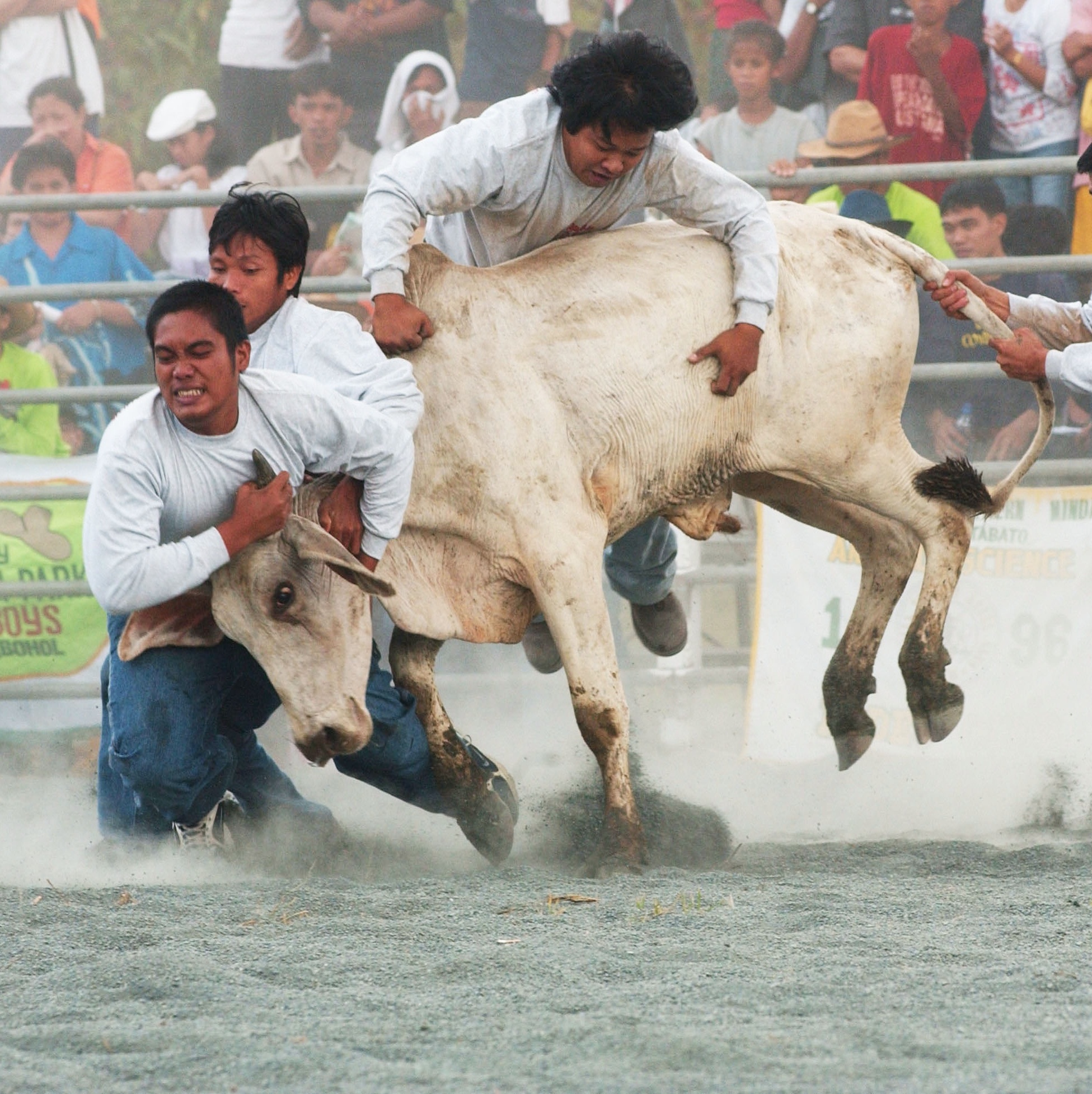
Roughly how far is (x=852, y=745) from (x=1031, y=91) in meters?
3.14

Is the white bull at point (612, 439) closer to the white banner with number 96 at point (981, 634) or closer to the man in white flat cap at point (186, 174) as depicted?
the white banner with number 96 at point (981, 634)

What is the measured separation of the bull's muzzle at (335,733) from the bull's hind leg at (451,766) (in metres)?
0.54

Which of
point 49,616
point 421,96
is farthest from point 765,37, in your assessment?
point 49,616

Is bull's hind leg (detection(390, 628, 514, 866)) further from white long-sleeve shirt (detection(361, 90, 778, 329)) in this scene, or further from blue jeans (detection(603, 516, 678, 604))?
blue jeans (detection(603, 516, 678, 604))

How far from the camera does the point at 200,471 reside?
3066mm

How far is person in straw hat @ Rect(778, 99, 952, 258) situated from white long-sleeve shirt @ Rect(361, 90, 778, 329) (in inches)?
94.6

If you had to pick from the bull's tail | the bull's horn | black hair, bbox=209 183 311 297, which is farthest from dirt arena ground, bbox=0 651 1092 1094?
black hair, bbox=209 183 311 297

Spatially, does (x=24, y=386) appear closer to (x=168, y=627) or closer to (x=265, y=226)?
(x=265, y=226)

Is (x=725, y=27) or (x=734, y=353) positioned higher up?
(x=725, y=27)

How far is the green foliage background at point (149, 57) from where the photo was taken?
704cm

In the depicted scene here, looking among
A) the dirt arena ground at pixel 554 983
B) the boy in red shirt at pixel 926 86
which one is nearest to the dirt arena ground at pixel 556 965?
the dirt arena ground at pixel 554 983

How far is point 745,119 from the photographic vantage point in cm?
638

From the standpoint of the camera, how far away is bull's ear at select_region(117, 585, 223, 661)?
3383mm

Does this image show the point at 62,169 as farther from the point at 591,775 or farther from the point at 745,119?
the point at 591,775
